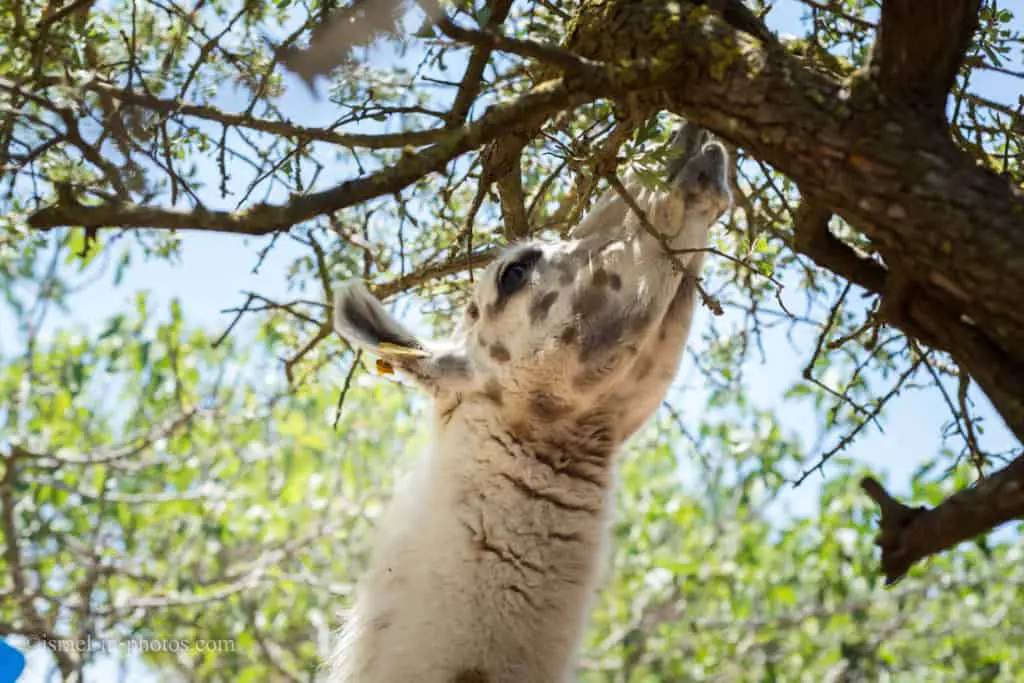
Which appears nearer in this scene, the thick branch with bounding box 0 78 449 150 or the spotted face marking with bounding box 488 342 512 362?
the thick branch with bounding box 0 78 449 150

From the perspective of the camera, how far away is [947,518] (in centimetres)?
205

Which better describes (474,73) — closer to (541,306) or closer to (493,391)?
(541,306)

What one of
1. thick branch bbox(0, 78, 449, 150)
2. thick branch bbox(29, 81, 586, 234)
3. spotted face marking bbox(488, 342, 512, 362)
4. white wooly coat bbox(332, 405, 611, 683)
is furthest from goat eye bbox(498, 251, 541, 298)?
thick branch bbox(29, 81, 586, 234)

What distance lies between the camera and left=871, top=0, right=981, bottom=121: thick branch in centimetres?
223

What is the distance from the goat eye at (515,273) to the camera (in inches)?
148

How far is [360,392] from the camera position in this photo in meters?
9.55

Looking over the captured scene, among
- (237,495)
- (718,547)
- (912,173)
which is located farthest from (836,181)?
(718,547)

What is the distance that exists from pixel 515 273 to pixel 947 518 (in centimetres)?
199

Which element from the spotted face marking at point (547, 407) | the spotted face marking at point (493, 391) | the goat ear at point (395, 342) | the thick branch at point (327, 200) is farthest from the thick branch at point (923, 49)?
the goat ear at point (395, 342)

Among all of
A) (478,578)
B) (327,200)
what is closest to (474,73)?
(327,200)

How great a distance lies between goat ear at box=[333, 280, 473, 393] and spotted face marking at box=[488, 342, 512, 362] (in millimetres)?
104

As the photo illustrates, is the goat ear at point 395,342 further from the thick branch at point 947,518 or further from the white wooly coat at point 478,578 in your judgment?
the thick branch at point 947,518

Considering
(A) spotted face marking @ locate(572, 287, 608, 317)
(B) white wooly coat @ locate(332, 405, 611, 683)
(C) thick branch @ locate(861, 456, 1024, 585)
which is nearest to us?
(C) thick branch @ locate(861, 456, 1024, 585)

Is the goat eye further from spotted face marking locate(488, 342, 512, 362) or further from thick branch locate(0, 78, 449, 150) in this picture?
thick branch locate(0, 78, 449, 150)
